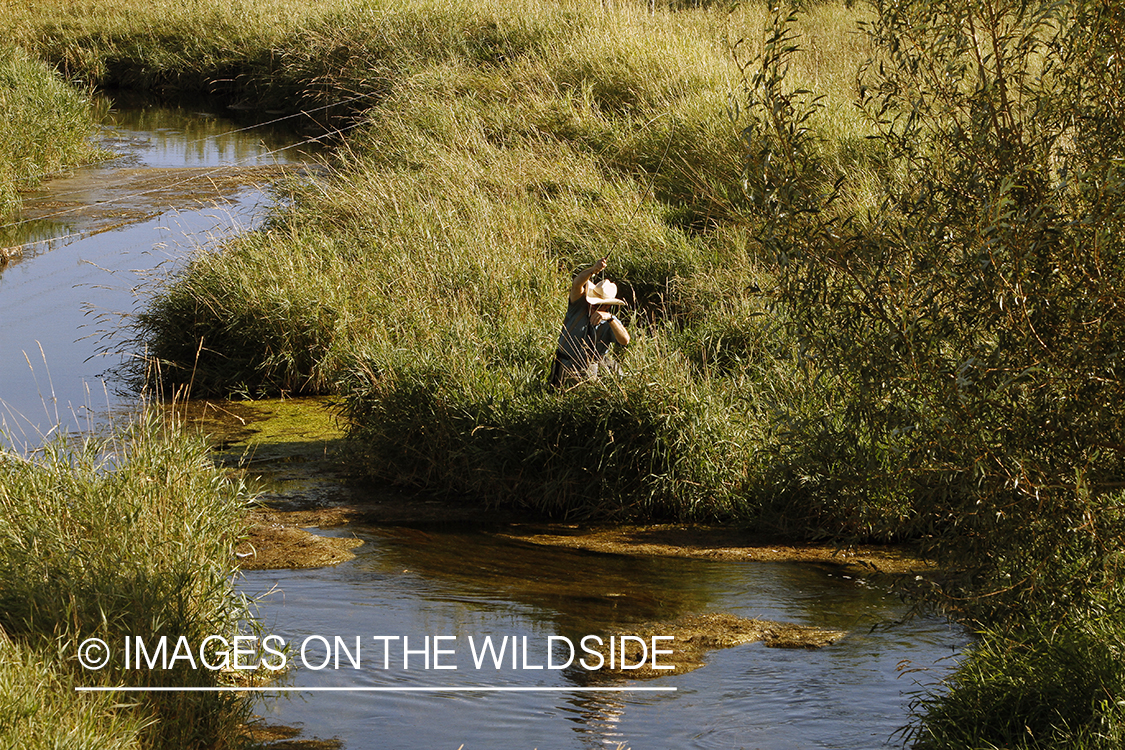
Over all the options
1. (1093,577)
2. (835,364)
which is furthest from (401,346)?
(1093,577)

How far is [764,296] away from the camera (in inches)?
302

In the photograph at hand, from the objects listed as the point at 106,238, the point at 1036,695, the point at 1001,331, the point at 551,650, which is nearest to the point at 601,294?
the point at 551,650

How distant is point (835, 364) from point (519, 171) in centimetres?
909

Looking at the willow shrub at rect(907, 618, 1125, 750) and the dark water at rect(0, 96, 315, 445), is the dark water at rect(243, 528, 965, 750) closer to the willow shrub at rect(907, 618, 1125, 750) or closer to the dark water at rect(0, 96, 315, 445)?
the willow shrub at rect(907, 618, 1125, 750)

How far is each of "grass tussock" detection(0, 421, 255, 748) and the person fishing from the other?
2.77m

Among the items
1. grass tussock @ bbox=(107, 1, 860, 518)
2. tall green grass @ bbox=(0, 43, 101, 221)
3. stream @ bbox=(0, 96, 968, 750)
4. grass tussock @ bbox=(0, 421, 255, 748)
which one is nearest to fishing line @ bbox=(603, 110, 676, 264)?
grass tussock @ bbox=(107, 1, 860, 518)

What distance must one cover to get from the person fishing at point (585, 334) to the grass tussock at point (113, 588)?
2.77 m

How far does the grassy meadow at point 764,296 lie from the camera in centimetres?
433

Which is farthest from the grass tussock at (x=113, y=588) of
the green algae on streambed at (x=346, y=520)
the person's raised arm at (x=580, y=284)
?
the person's raised arm at (x=580, y=284)

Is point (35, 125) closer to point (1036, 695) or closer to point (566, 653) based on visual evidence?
point (566, 653)

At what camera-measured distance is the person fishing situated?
27.3ft

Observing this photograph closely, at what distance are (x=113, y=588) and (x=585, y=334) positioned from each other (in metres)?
4.23

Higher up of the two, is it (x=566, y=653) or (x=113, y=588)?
(x=113, y=588)

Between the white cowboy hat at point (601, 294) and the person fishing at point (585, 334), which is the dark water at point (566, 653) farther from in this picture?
the white cowboy hat at point (601, 294)
